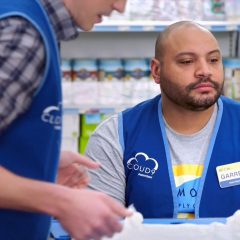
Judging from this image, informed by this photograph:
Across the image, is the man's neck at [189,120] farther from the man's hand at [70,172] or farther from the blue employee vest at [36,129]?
the blue employee vest at [36,129]

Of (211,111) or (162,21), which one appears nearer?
(211,111)

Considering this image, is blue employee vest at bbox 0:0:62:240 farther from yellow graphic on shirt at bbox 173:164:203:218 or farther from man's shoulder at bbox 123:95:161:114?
man's shoulder at bbox 123:95:161:114

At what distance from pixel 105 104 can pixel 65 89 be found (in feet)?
0.78

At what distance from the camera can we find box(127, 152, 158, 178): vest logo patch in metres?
1.81

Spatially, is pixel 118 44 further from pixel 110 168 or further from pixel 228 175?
pixel 228 175

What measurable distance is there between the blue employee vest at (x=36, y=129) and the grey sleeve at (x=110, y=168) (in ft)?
2.60

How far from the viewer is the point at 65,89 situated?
3229mm

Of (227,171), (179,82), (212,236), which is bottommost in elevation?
(212,236)

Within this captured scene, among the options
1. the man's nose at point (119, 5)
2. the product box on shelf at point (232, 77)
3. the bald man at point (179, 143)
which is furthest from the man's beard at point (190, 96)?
the product box on shelf at point (232, 77)

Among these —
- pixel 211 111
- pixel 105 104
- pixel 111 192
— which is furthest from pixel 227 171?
pixel 105 104

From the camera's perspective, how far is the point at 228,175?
70.1 inches

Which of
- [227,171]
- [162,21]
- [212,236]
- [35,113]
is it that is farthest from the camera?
[162,21]

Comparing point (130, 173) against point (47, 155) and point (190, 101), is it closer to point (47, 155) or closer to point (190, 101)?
point (190, 101)

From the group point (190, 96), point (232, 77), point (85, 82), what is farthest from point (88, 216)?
point (232, 77)
